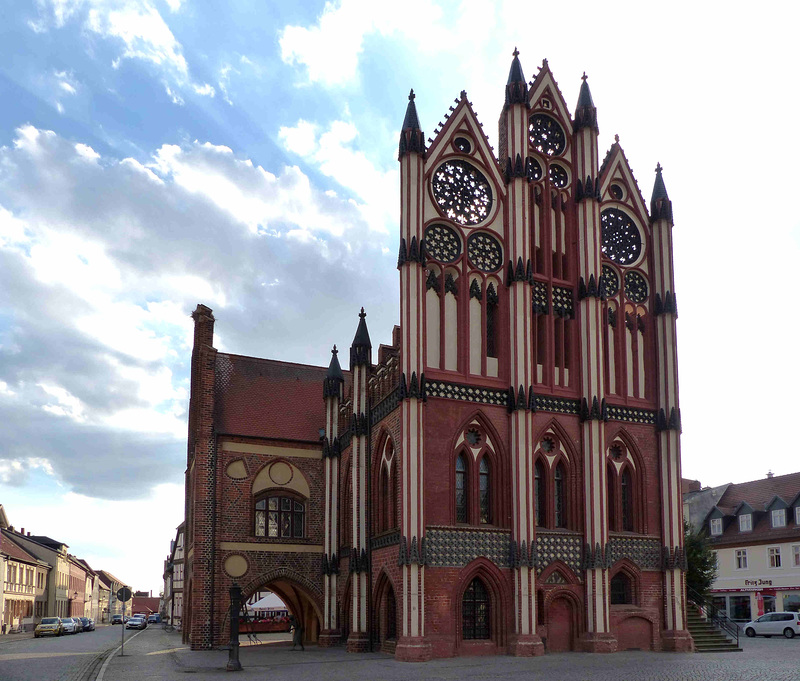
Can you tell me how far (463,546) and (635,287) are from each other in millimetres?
12716

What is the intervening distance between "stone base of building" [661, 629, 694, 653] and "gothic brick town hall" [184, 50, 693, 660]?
8 cm

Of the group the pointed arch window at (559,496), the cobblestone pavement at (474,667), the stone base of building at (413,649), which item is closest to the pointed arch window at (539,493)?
the pointed arch window at (559,496)

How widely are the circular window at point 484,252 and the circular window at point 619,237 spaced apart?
15.9 feet

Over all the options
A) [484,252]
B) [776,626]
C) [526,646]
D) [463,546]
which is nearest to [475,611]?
[526,646]

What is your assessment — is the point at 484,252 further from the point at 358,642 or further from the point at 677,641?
the point at 677,641

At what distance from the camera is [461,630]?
2745 centimetres

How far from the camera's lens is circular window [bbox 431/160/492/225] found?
3130cm

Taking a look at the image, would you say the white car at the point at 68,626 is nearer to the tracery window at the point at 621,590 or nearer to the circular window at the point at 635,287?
the tracery window at the point at 621,590

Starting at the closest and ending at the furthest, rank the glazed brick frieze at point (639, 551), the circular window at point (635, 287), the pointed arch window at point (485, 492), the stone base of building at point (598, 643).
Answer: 1. the stone base of building at point (598, 643)
2. the pointed arch window at point (485, 492)
3. the glazed brick frieze at point (639, 551)
4. the circular window at point (635, 287)

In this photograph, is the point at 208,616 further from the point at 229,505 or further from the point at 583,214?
the point at 583,214

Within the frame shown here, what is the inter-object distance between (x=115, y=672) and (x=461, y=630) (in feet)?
33.9

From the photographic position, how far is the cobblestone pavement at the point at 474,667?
21.6 metres

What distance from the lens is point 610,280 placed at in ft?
110

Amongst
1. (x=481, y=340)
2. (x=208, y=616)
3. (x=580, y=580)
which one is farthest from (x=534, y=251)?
(x=208, y=616)
